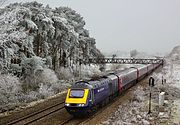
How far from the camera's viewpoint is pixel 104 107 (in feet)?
76.5

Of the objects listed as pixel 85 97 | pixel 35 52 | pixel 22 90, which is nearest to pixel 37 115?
pixel 85 97

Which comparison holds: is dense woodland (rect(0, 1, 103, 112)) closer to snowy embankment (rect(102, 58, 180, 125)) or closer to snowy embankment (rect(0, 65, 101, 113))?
snowy embankment (rect(0, 65, 101, 113))

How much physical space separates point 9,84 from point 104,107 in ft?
33.4

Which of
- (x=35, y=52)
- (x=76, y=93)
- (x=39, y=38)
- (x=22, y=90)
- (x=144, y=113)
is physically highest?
(x=39, y=38)

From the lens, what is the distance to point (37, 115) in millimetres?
Result: 20734

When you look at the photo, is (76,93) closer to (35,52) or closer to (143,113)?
(143,113)

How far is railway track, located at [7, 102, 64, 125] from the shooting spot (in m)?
18.6

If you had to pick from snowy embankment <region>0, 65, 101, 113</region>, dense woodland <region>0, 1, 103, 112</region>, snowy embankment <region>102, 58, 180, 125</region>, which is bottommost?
snowy embankment <region>102, 58, 180, 125</region>

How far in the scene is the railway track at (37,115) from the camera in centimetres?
1860

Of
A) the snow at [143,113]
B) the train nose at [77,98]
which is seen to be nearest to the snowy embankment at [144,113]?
the snow at [143,113]

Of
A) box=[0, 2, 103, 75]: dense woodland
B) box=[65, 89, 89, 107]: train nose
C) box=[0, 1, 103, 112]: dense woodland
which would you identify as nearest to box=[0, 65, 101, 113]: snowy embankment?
box=[0, 1, 103, 112]: dense woodland

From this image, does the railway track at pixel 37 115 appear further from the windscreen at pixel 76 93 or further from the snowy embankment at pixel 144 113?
the snowy embankment at pixel 144 113

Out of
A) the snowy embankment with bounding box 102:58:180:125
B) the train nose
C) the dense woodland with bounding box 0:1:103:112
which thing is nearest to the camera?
the snowy embankment with bounding box 102:58:180:125

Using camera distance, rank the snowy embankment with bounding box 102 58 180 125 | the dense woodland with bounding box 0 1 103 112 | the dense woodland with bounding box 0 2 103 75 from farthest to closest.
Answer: the dense woodland with bounding box 0 1 103 112 → the dense woodland with bounding box 0 2 103 75 → the snowy embankment with bounding box 102 58 180 125
